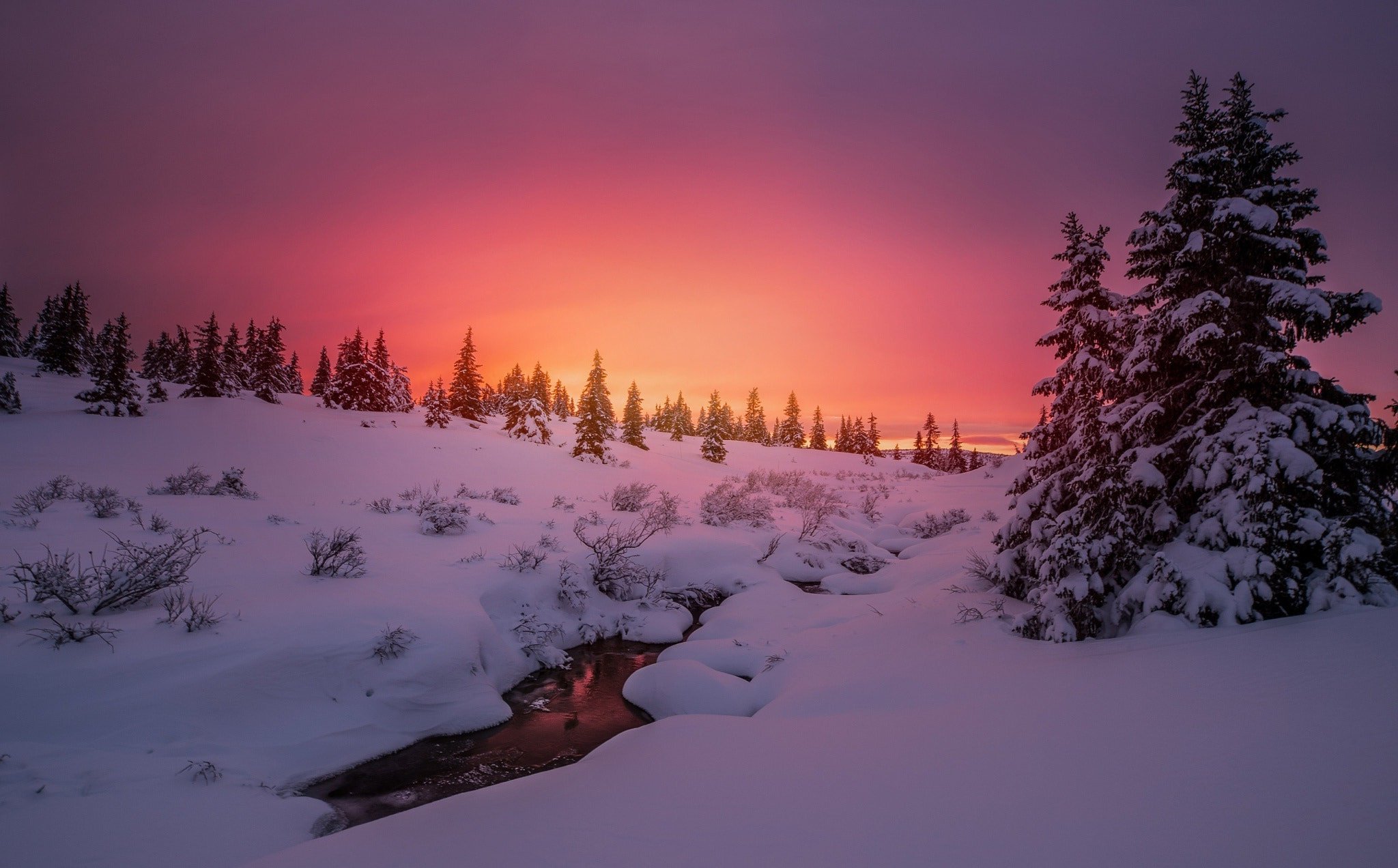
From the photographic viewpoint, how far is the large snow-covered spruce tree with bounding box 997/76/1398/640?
666cm

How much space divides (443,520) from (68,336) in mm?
54225

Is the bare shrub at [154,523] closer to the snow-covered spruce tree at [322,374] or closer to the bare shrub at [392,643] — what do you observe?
the bare shrub at [392,643]

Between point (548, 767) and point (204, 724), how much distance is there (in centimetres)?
372

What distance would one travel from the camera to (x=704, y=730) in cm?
611

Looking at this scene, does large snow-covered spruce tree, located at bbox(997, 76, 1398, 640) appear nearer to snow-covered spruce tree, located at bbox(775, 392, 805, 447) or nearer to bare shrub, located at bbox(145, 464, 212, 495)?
bare shrub, located at bbox(145, 464, 212, 495)

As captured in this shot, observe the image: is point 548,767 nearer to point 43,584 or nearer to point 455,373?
point 43,584

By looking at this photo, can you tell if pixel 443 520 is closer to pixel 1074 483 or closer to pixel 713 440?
pixel 1074 483

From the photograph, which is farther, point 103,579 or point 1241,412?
point 1241,412

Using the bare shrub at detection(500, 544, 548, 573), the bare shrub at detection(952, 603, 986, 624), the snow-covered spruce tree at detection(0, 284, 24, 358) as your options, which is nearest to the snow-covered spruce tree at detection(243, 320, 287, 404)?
the snow-covered spruce tree at detection(0, 284, 24, 358)

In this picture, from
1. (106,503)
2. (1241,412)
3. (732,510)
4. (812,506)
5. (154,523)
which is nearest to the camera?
(1241,412)

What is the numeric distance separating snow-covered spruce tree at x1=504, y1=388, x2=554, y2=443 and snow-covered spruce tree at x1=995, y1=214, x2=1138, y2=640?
3235 centimetres

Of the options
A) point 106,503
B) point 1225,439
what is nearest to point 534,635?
point 106,503

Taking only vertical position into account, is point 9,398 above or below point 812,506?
above

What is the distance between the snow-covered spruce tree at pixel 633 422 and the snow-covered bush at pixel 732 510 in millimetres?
27614
